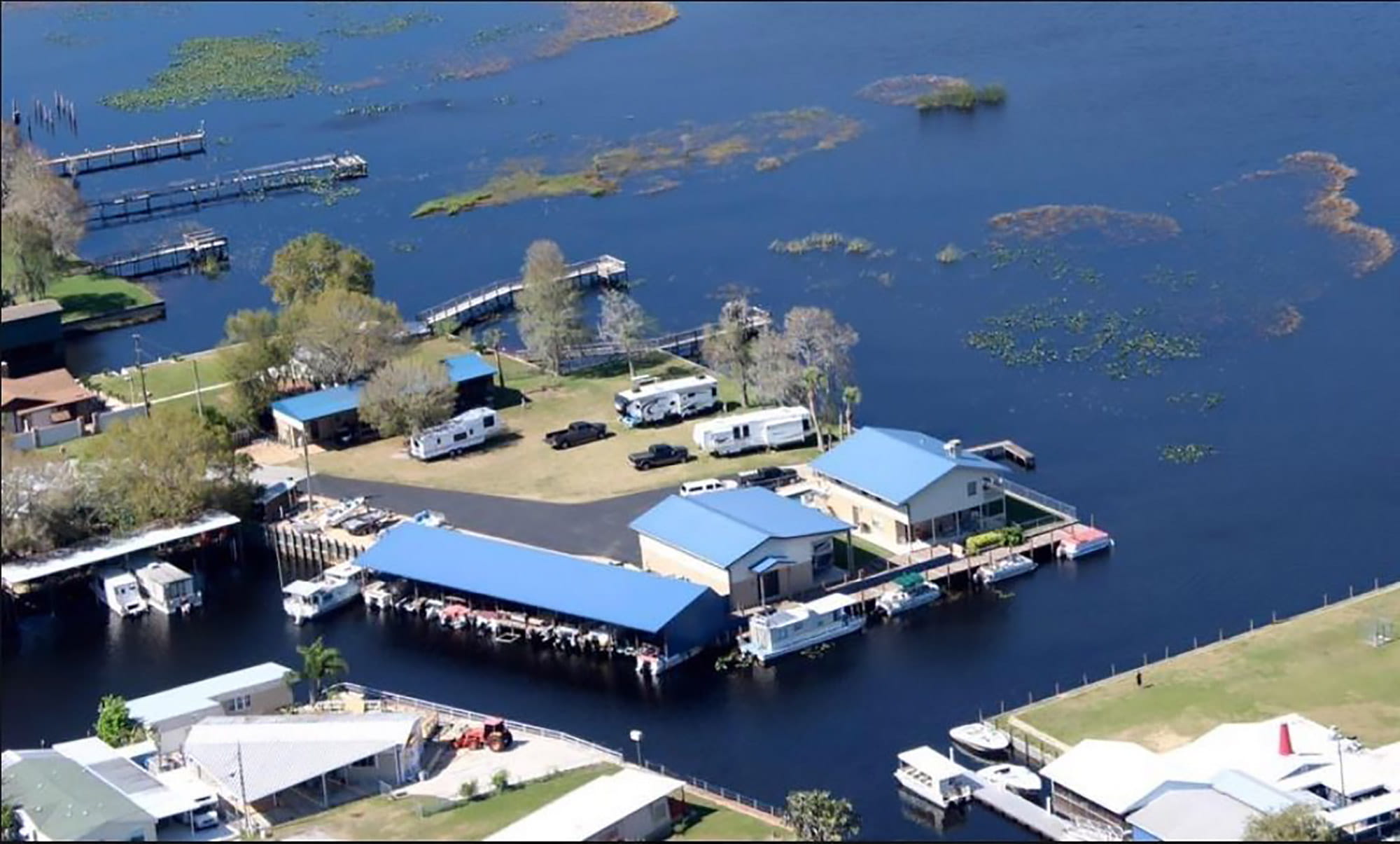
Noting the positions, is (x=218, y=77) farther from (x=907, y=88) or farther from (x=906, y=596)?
(x=906, y=596)

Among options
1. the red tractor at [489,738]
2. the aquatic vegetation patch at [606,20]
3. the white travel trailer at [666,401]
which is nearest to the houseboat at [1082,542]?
the white travel trailer at [666,401]

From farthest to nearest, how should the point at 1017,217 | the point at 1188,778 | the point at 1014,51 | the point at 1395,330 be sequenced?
the point at 1014,51 → the point at 1017,217 → the point at 1395,330 → the point at 1188,778

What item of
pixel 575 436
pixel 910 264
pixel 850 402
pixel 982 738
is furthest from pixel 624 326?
pixel 982 738

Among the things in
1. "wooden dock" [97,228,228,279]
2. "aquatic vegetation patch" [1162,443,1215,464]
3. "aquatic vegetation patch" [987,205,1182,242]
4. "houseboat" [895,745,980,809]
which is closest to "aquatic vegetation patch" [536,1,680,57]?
"wooden dock" [97,228,228,279]

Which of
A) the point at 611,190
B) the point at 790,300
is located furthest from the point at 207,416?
the point at 611,190

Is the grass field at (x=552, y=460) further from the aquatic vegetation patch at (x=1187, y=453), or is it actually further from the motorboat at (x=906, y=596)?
the aquatic vegetation patch at (x=1187, y=453)

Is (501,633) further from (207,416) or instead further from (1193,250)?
(1193,250)
